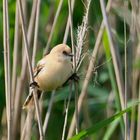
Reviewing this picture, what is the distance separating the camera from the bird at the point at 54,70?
7.16 feet

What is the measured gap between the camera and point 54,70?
2283 millimetres

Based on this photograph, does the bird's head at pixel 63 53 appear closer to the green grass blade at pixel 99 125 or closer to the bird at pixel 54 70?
the bird at pixel 54 70

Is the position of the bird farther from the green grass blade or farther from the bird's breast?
the green grass blade

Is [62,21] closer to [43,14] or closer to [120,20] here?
[43,14]

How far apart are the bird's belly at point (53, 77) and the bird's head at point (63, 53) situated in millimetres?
49

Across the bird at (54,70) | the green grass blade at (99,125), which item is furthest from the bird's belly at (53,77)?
the green grass blade at (99,125)

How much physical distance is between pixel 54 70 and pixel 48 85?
88mm

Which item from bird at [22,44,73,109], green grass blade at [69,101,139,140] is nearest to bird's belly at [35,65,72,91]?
bird at [22,44,73,109]

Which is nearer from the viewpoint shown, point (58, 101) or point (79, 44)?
point (79, 44)

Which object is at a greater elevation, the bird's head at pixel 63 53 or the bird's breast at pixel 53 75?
the bird's head at pixel 63 53

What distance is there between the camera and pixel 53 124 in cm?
309

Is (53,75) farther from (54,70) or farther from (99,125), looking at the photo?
(99,125)

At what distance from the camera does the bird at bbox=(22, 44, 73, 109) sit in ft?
7.16

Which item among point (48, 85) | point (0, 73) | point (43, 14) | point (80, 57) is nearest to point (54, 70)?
point (48, 85)
